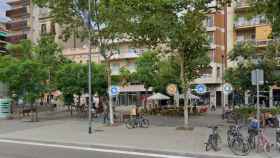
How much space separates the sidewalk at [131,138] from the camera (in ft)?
58.4

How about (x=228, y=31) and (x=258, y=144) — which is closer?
(x=258, y=144)

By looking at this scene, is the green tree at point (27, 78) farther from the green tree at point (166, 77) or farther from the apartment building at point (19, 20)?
the apartment building at point (19, 20)

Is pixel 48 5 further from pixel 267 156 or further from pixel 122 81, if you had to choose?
pixel 267 156

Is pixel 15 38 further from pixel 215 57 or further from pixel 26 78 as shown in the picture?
pixel 26 78

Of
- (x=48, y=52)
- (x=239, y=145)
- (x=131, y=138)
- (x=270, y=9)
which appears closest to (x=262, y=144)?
(x=239, y=145)

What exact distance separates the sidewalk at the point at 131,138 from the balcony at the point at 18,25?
68040 mm

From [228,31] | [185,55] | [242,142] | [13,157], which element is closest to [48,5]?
[185,55]

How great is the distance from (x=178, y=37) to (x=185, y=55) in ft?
9.71

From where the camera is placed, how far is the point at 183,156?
1614 cm

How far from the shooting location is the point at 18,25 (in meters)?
94.6

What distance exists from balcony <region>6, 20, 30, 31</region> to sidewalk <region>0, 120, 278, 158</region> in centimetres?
6804

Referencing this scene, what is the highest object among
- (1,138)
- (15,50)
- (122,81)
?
(15,50)

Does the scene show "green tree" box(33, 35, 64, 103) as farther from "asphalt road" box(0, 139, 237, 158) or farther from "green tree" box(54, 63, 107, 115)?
"asphalt road" box(0, 139, 237, 158)

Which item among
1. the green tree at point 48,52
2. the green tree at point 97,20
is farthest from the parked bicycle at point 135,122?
the green tree at point 48,52
